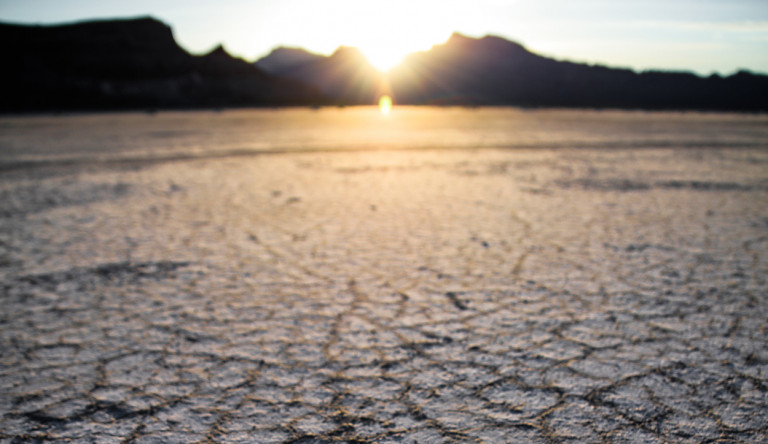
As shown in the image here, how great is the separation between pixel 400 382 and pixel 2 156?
962 centimetres

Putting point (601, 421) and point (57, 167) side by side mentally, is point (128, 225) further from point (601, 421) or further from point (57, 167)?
point (57, 167)

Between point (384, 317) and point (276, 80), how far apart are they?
81023 mm

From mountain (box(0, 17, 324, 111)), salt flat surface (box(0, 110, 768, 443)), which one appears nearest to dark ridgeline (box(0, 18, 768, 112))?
mountain (box(0, 17, 324, 111))

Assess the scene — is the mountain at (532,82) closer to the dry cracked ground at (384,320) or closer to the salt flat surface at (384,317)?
the salt flat surface at (384,317)

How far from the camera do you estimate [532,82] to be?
8475 centimetres

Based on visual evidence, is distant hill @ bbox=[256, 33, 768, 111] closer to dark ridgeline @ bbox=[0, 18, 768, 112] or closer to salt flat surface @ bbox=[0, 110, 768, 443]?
dark ridgeline @ bbox=[0, 18, 768, 112]

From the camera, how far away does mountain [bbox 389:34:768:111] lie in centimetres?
6812

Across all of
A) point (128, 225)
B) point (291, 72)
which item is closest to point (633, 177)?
point (128, 225)

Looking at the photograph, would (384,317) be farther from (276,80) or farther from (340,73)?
(340,73)

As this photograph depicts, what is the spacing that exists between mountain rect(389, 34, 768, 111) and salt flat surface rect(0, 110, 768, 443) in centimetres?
5731

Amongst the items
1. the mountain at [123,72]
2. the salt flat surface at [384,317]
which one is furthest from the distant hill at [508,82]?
the salt flat surface at [384,317]

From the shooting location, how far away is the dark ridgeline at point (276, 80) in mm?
50594

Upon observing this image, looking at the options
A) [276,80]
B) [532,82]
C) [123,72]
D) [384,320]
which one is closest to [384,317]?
[384,320]

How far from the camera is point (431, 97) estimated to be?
8750 centimetres
